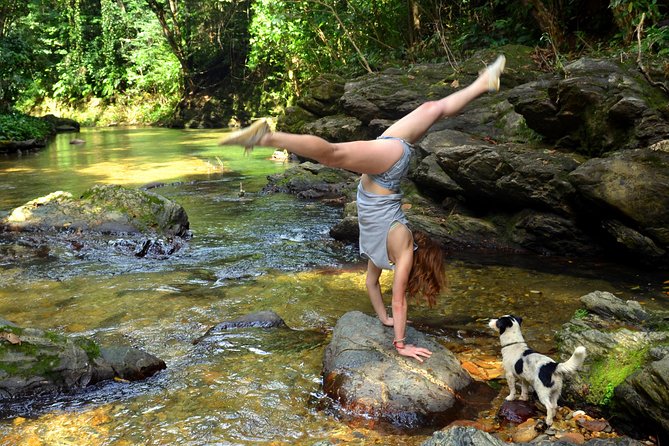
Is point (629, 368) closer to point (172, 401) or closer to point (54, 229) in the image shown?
point (172, 401)

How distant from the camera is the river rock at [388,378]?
4059 millimetres

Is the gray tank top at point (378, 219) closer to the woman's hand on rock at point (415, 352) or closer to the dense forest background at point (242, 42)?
the woman's hand on rock at point (415, 352)

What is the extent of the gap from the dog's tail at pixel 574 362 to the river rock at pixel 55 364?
305 centimetres

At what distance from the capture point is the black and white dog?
3.72 meters

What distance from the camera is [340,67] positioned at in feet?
72.5

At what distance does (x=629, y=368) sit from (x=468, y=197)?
5826mm

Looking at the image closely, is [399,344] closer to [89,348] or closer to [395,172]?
[395,172]

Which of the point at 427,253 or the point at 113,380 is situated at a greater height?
the point at 427,253

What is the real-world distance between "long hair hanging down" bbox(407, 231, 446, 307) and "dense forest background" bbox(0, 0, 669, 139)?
19.6ft

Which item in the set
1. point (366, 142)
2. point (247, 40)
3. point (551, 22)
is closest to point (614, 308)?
point (366, 142)

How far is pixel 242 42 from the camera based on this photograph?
38.2m

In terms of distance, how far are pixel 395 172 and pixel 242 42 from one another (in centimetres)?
3644

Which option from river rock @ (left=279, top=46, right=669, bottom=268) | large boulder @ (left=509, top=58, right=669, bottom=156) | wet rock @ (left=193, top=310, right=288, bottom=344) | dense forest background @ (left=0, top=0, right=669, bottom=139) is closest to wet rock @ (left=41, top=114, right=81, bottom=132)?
dense forest background @ (left=0, top=0, right=669, bottom=139)

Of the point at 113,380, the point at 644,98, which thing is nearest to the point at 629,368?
the point at 113,380
